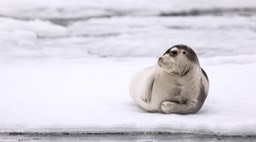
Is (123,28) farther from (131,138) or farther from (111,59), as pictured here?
(131,138)

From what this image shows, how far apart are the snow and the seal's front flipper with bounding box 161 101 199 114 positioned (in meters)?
0.05

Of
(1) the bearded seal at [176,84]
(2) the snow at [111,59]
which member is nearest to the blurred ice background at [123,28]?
(2) the snow at [111,59]

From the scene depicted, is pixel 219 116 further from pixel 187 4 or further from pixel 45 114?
pixel 187 4

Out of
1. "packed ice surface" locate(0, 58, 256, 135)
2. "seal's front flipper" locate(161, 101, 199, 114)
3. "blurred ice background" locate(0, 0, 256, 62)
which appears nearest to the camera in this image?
"packed ice surface" locate(0, 58, 256, 135)

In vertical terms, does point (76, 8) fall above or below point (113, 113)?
above

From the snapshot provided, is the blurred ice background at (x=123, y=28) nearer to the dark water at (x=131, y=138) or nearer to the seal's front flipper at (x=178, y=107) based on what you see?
the seal's front flipper at (x=178, y=107)

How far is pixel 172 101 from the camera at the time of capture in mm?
3592

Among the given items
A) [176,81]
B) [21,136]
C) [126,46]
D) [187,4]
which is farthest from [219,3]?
[21,136]

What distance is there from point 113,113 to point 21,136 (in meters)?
0.63

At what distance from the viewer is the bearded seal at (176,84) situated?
356 centimetres

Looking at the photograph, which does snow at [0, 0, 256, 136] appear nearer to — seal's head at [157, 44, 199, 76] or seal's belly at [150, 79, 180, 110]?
seal's belly at [150, 79, 180, 110]

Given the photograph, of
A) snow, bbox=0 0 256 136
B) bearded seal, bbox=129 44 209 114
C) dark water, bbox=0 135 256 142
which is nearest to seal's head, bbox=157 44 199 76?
bearded seal, bbox=129 44 209 114

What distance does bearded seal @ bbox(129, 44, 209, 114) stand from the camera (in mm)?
3557

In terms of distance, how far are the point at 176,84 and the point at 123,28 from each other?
398cm
